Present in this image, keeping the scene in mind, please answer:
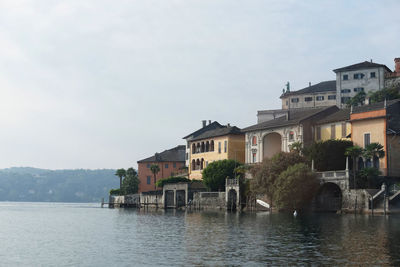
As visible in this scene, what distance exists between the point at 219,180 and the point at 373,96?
1295 inches

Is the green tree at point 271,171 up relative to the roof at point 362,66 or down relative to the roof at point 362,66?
down

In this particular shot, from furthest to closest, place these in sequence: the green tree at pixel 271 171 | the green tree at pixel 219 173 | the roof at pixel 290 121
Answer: the green tree at pixel 219 173, the roof at pixel 290 121, the green tree at pixel 271 171

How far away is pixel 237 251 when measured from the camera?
1393 inches

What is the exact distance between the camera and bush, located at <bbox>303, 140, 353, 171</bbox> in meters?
77.2

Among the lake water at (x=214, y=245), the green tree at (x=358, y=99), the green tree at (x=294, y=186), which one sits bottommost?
the lake water at (x=214, y=245)

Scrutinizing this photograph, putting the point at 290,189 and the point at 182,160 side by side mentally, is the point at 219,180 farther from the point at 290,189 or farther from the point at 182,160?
the point at 182,160

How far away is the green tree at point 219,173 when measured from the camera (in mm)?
96000

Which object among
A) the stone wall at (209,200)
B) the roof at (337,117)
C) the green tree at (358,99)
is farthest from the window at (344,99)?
the stone wall at (209,200)

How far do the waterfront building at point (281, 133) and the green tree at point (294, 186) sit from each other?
14.8 meters

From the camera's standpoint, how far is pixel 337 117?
8562 centimetres

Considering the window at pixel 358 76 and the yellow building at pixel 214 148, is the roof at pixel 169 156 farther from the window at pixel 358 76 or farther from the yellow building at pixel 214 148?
the window at pixel 358 76

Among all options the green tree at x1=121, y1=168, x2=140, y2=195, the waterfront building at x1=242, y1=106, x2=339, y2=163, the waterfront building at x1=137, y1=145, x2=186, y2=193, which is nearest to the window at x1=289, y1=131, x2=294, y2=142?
the waterfront building at x1=242, y1=106, x2=339, y2=163

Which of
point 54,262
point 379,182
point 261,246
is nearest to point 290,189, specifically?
point 379,182

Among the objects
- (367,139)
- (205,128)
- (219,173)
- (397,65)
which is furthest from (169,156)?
(367,139)
